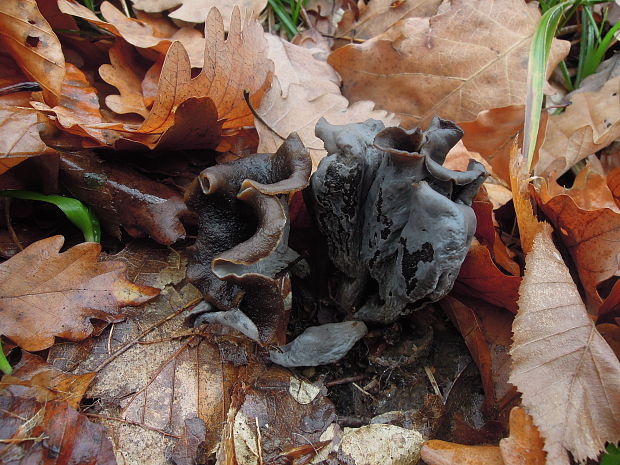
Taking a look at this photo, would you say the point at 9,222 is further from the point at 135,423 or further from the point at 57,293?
the point at 135,423

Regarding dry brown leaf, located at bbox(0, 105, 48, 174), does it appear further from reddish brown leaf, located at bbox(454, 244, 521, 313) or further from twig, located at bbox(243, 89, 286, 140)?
reddish brown leaf, located at bbox(454, 244, 521, 313)

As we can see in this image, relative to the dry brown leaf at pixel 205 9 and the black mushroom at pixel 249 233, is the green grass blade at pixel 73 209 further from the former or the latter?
the dry brown leaf at pixel 205 9

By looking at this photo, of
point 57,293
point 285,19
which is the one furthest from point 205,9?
point 57,293

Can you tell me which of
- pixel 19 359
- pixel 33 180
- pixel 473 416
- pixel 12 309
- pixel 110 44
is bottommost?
pixel 473 416

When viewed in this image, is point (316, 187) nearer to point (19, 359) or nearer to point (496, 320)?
point (496, 320)

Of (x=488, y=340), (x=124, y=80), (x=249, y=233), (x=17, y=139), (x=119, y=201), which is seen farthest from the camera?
(x=124, y=80)

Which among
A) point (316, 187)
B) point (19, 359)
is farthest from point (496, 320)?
point (19, 359)
